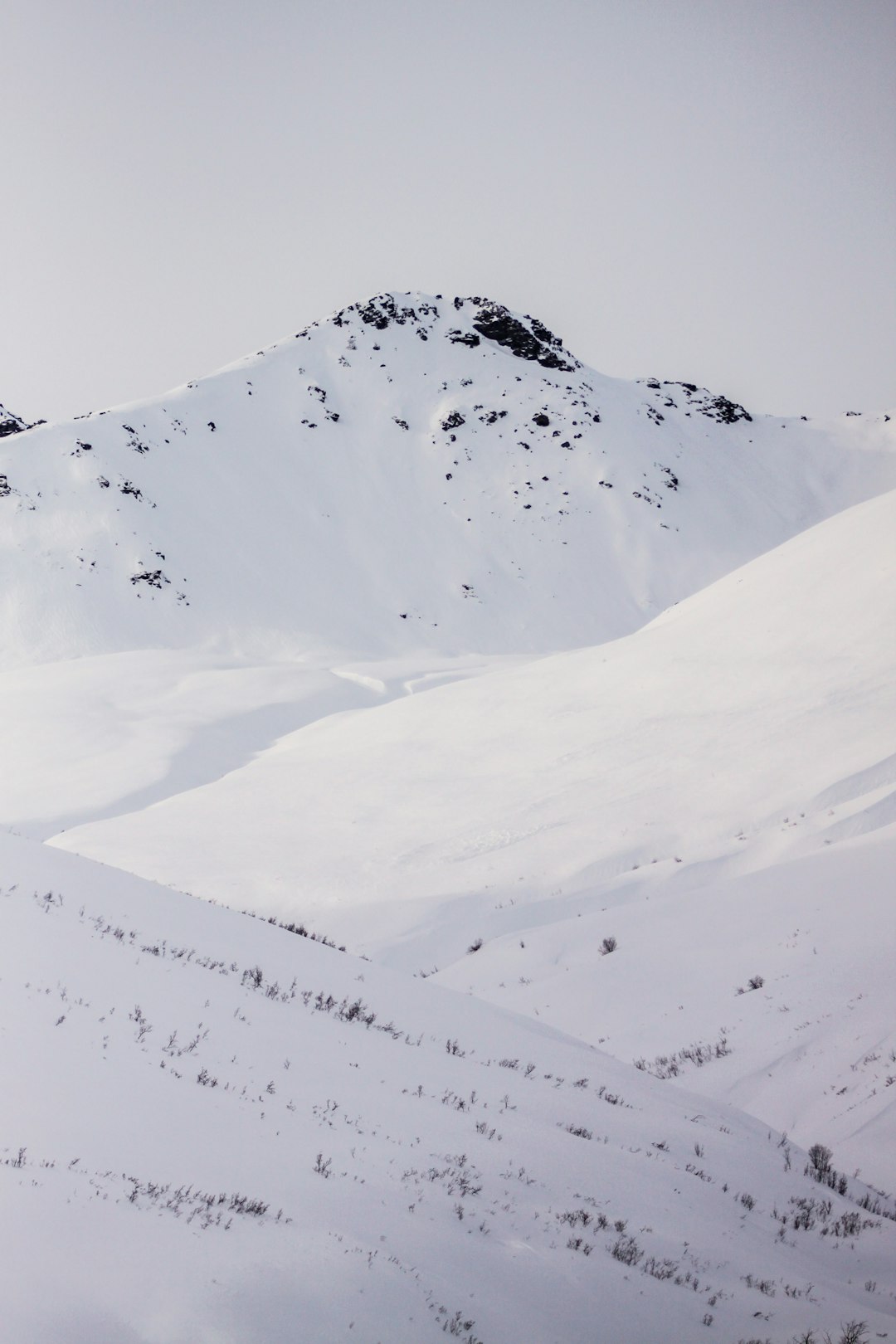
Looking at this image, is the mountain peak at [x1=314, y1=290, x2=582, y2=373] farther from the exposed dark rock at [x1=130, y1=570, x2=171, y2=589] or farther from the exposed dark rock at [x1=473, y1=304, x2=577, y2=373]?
the exposed dark rock at [x1=130, y1=570, x2=171, y2=589]

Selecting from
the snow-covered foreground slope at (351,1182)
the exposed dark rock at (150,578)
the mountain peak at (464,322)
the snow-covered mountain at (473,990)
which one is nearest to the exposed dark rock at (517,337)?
the mountain peak at (464,322)

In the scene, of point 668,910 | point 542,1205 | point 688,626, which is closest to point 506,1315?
point 542,1205

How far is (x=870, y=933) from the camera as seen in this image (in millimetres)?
11695

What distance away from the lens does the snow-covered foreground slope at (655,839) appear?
36.0 feet

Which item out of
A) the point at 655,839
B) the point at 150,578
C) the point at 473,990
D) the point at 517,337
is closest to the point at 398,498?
the point at 150,578

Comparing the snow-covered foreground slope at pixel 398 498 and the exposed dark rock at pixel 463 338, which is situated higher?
the exposed dark rock at pixel 463 338

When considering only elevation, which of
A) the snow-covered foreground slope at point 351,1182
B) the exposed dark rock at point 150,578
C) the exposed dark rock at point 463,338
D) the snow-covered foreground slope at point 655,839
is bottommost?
the exposed dark rock at point 150,578

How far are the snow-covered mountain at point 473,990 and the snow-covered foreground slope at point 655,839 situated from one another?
9 cm

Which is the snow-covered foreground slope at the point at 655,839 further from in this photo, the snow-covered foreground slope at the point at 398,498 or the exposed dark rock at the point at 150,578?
the exposed dark rock at the point at 150,578

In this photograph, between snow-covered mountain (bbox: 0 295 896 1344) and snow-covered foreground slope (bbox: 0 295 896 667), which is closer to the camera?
snow-covered mountain (bbox: 0 295 896 1344)

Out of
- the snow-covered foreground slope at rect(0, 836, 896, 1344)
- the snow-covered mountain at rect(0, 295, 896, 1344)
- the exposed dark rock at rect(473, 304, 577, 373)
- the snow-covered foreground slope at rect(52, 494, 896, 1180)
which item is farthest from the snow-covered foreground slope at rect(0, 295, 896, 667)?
the snow-covered foreground slope at rect(0, 836, 896, 1344)

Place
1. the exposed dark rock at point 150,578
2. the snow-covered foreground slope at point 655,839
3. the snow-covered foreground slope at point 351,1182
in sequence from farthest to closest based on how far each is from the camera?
the exposed dark rock at point 150,578 < the snow-covered foreground slope at point 655,839 < the snow-covered foreground slope at point 351,1182

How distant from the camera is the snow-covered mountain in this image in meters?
4.04

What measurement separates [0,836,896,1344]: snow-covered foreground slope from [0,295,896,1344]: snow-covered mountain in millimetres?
29
